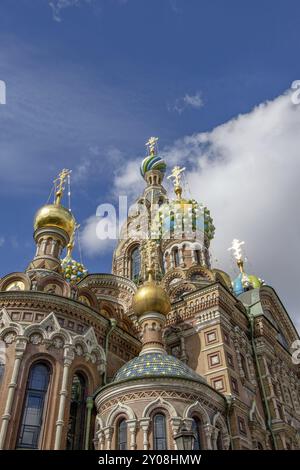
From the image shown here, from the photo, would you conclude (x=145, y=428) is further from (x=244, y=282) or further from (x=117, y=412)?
(x=244, y=282)

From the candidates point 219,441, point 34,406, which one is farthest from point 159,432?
point 34,406

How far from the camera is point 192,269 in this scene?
818 inches

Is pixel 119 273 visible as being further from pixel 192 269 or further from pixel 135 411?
pixel 135 411

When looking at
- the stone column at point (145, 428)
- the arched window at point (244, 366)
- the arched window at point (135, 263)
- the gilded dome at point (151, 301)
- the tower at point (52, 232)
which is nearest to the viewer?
the stone column at point (145, 428)

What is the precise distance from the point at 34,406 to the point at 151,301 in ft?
15.8

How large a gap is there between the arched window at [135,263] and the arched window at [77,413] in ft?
35.9

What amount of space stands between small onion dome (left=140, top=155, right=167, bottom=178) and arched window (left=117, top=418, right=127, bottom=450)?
19585 mm

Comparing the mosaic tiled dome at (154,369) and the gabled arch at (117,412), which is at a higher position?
the mosaic tiled dome at (154,369)

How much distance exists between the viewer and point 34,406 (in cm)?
1158

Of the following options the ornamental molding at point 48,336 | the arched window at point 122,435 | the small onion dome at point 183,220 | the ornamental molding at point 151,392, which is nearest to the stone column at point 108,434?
the arched window at point 122,435

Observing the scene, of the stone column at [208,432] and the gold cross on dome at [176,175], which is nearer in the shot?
the stone column at [208,432]

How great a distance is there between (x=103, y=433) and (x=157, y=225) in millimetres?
14237

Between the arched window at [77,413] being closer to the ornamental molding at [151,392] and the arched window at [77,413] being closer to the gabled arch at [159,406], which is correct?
the ornamental molding at [151,392]

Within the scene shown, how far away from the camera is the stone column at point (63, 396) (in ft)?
36.4
